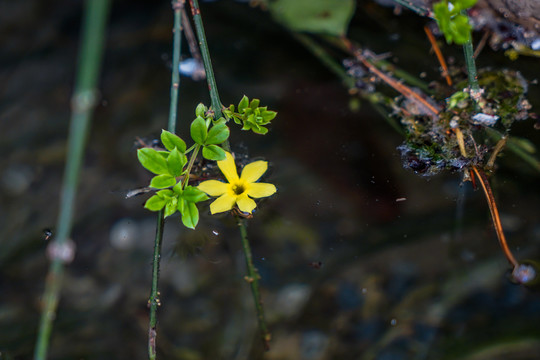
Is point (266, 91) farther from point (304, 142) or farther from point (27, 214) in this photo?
point (27, 214)

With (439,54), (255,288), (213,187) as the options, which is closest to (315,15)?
(439,54)

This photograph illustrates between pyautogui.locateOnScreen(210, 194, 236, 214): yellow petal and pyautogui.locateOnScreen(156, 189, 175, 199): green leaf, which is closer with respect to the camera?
pyautogui.locateOnScreen(156, 189, 175, 199): green leaf

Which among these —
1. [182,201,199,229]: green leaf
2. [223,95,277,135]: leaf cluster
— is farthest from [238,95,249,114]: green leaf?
[182,201,199,229]: green leaf

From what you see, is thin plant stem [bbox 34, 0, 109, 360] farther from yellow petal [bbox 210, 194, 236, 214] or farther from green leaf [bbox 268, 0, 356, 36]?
green leaf [bbox 268, 0, 356, 36]

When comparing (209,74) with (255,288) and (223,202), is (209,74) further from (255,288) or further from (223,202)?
(255,288)

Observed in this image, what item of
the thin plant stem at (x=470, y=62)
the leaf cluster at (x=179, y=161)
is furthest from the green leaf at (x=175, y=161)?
Result: the thin plant stem at (x=470, y=62)

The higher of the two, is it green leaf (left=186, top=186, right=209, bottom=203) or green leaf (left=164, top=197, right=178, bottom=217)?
green leaf (left=186, top=186, right=209, bottom=203)
